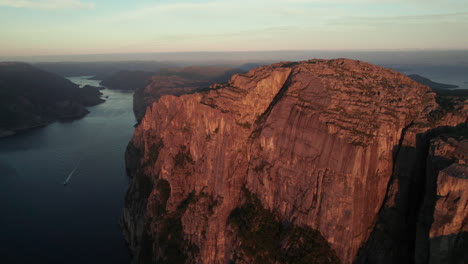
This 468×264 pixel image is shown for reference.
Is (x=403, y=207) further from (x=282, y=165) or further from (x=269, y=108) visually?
(x=269, y=108)

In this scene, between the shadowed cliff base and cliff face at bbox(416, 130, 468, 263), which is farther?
the shadowed cliff base

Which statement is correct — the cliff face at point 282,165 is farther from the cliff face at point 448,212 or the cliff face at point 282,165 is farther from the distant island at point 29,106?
the distant island at point 29,106

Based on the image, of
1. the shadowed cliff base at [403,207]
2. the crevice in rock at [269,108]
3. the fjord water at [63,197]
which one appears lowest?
the fjord water at [63,197]

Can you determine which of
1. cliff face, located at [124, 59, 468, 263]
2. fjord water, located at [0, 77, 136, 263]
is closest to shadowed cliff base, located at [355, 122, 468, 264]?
cliff face, located at [124, 59, 468, 263]

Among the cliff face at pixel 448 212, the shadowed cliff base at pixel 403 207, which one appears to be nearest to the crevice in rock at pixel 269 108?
the shadowed cliff base at pixel 403 207

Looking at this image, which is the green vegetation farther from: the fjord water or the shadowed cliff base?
the fjord water

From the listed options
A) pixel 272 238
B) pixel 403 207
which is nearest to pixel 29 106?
pixel 272 238
